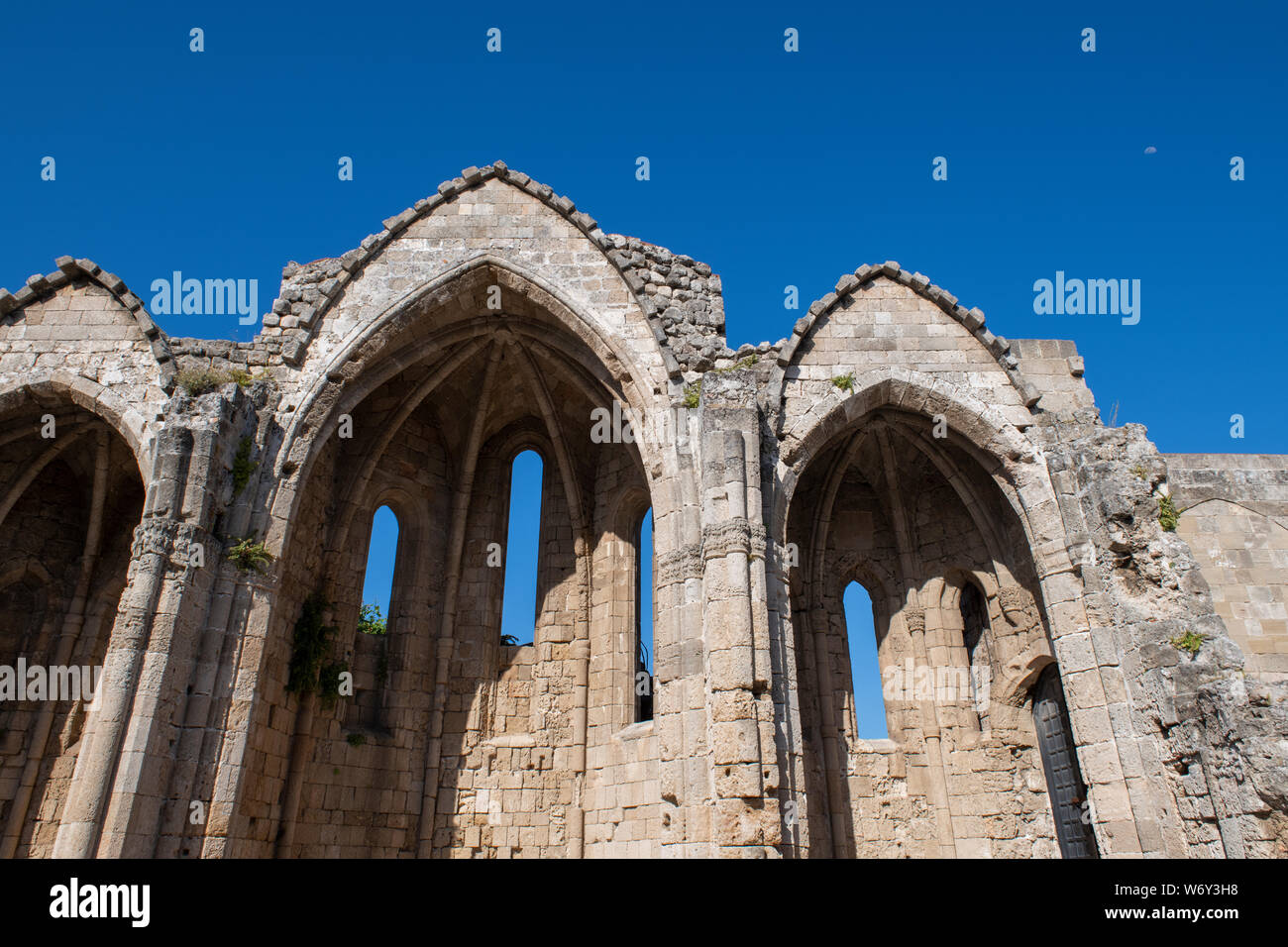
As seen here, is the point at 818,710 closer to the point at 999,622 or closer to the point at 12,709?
the point at 999,622

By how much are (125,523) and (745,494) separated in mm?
10075

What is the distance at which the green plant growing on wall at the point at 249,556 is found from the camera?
1084 cm

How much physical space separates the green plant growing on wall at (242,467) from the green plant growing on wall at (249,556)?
2.23ft

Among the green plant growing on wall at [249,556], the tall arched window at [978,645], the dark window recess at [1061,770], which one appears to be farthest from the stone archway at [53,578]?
the dark window recess at [1061,770]

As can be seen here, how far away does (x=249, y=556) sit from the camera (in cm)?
1091

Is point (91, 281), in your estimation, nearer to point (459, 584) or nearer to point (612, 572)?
point (459, 584)

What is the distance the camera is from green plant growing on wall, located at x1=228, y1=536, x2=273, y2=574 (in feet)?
35.6

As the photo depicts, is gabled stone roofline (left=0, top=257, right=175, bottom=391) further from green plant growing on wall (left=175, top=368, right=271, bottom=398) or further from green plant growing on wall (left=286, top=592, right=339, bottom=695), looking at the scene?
green plant growing on wall (left=286, top=592, right=339, bottom=695)

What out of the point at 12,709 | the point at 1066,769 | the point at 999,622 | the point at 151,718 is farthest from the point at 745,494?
the point at 12,709

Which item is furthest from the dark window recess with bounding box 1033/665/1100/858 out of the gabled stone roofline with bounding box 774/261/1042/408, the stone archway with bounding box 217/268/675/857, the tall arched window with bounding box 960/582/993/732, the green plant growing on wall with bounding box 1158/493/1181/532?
the stone archway with bounding box 217/268/675/857

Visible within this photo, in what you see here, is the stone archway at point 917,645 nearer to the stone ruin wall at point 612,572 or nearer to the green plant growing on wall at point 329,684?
the stone ruin wall at point 612,572

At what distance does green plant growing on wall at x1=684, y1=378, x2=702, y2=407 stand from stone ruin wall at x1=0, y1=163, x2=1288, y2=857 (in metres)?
0.04

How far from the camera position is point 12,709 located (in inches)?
507
